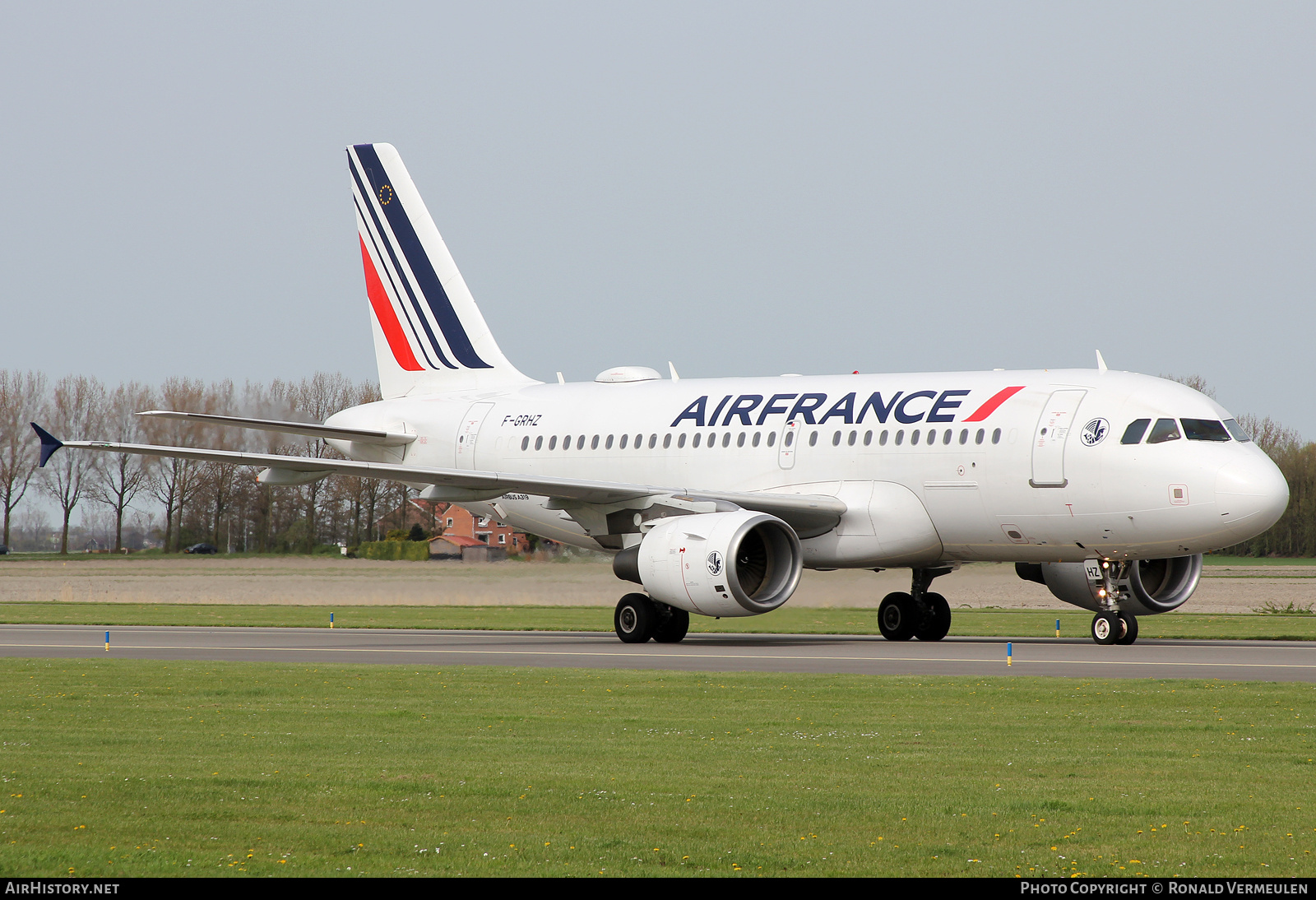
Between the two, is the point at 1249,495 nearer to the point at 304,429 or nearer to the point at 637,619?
the point at 637,619

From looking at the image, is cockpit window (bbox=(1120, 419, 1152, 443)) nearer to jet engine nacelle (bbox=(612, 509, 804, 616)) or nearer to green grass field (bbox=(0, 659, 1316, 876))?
jet engine nacelle (bbox=(612, 509, 804, 616))

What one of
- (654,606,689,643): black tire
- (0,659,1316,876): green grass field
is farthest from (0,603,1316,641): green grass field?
(0,659,1316,876): green grass field

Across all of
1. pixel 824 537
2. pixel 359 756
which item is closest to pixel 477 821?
pixel 359 756

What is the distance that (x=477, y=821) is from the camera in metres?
8.61

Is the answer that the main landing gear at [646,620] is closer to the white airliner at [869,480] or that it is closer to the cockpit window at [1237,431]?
the white airliner at [869,480]

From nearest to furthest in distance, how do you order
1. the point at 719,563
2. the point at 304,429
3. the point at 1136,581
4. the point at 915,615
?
the point at 719,563, the point at 1136,581, the point at 915,615, the point at 304,429

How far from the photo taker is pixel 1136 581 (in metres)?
25.2

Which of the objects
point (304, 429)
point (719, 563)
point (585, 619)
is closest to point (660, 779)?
point (719, 563)

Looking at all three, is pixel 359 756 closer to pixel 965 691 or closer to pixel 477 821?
pixel 477 821

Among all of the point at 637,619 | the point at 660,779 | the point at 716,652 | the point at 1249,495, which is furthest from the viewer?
the point at 637,619

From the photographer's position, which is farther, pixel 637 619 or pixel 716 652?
pixel 637 619

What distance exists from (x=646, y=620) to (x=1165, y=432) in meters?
8.53

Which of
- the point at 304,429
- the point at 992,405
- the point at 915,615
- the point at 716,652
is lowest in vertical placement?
the point at 716,652

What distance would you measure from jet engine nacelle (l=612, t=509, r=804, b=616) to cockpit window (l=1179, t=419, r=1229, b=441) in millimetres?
5975
